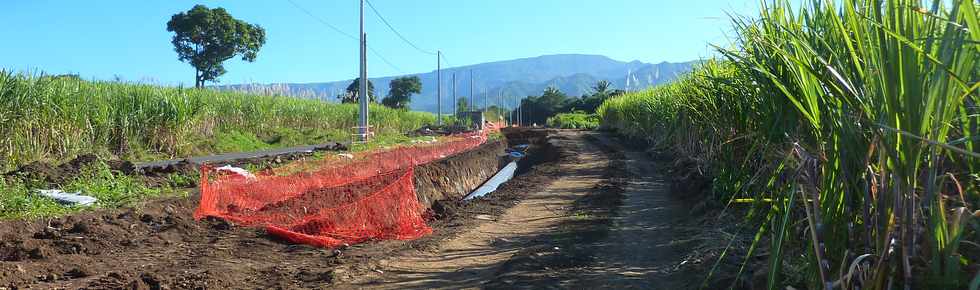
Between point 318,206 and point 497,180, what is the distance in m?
8.64

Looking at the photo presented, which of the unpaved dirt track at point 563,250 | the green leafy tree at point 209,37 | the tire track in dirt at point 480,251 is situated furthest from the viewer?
the green leafy tree at point 209,37

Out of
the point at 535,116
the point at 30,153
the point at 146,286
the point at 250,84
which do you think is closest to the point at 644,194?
the point at 146,286

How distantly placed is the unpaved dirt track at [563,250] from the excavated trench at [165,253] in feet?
1.23

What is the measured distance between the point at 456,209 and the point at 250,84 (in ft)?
79.2

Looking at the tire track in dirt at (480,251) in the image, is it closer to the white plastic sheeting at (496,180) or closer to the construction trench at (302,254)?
the construction trench at (302,254)

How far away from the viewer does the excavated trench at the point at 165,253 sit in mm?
4965

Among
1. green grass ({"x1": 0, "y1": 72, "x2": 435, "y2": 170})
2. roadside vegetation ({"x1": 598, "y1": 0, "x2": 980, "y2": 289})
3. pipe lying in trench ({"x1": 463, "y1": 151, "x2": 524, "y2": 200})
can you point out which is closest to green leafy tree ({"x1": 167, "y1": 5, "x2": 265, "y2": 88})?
green grass ({"x1": 0, "y1": 72, "x2": 435, "y2": 170})

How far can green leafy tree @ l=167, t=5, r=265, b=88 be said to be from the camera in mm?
41781

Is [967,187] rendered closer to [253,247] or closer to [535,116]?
[253,247]

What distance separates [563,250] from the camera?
6.13 m

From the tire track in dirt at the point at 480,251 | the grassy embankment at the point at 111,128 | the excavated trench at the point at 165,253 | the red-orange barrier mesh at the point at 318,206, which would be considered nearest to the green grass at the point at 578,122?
the grassy embankment at the point at 111,128

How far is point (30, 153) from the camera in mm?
11930

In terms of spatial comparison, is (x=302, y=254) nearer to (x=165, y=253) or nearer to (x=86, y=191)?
(x=165, y=253)

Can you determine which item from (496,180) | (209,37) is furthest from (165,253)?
(209,37)
